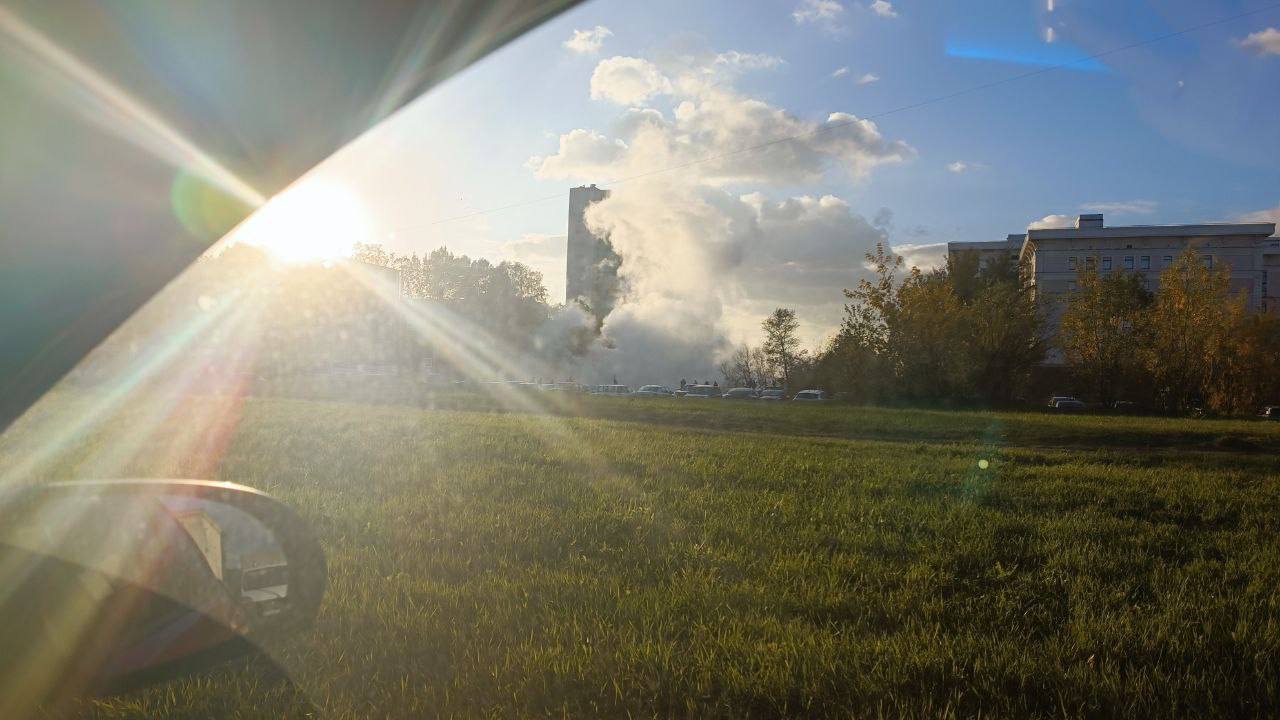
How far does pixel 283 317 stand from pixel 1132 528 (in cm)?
3978

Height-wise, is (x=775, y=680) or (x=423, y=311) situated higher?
(x=423, y=311)

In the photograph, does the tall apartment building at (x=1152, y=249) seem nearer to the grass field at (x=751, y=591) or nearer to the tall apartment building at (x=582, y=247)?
the tall apartment building at (x=582, y=247)

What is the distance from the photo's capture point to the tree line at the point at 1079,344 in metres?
36.8

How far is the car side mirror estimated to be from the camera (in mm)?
1712

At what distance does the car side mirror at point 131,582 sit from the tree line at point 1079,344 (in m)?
35.9

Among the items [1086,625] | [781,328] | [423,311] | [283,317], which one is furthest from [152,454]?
[423,311]

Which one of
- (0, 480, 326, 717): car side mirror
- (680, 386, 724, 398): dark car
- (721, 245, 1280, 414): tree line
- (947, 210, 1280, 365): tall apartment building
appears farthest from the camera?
(947, 210, 1280, 365): tall apartment building

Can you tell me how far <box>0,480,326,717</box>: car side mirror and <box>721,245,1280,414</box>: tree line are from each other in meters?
35.9

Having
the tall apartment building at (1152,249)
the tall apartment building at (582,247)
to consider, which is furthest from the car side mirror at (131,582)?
the tall apartment building at (582,247)

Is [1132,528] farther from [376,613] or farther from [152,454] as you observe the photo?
[152,454]

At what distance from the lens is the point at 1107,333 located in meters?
41.9

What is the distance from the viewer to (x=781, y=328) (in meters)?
58.0

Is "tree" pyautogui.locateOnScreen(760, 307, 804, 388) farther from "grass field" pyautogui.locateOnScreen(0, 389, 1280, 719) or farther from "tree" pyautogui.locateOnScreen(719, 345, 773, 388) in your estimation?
"grass field" pyautogui.locateOnScreen(0, 389, 1280, 719)

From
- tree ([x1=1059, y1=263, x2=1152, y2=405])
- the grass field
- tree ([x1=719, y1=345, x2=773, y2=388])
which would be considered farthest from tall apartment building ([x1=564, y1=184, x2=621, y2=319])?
the grass field
